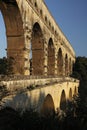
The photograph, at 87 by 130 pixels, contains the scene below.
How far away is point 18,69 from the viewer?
1777 centimetres

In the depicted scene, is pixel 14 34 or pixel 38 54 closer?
pixel 14 34

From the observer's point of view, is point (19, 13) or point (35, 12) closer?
point (19, 13)

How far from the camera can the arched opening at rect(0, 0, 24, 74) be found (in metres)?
16.8

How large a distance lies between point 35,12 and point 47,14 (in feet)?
21.4

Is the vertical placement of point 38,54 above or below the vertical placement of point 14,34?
below

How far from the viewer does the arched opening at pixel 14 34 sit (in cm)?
1675

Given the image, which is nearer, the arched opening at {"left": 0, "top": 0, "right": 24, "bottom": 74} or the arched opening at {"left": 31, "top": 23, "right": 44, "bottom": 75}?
the arched opening at {"left": 0, "top": 0, "right": 24, "bottom": 74}

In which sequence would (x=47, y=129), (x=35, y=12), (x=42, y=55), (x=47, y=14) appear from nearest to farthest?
(x=47, y=129)
(x=35, y=12)
(x=42, y=55)
(x=47, y=14)

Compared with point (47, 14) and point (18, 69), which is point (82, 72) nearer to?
point (47, 14)

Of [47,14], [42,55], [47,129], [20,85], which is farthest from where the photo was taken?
[47,14]

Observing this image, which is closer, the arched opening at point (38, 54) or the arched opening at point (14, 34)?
the arched opening at point (14, 34)

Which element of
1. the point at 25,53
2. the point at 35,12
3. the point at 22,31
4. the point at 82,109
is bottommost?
the point at 82,109

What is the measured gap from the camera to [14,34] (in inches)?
685

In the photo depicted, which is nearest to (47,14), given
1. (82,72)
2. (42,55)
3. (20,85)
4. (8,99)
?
(42,55)
